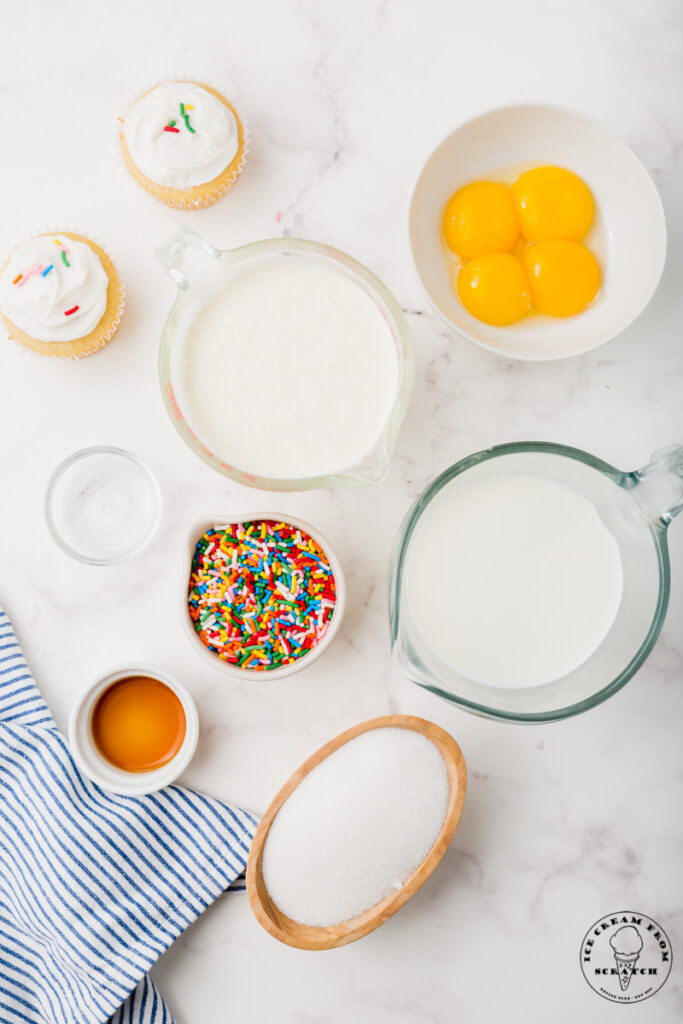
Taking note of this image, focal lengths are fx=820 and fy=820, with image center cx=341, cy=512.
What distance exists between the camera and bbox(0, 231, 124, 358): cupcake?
51.9 inches

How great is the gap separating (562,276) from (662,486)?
1.40ft

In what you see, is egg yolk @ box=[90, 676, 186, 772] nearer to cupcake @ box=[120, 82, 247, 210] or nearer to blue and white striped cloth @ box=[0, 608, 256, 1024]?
blue and white striped cloth @ box=[0, 608, 256, 1024]

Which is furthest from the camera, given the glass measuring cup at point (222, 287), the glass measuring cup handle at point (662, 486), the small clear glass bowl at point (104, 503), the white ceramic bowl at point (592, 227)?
the small clear glass bowl at point (104, 503)

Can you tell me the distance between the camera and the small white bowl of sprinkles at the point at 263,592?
52.8 inches

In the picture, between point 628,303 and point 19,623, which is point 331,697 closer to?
point 19,623

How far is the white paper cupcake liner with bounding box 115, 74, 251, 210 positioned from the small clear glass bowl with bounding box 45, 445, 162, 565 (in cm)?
44

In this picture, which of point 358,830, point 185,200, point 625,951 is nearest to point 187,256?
point 185,200

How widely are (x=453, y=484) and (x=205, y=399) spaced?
0.40m

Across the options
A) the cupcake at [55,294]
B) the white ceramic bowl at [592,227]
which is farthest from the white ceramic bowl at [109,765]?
the white ceramic bowl at [592,227]

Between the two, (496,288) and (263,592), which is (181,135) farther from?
(263,592)

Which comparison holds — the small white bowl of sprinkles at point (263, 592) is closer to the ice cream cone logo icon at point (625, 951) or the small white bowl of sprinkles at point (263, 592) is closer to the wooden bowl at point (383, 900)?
the wooden bowl at point (383, 900)

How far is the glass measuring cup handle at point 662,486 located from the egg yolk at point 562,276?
347 millimetres

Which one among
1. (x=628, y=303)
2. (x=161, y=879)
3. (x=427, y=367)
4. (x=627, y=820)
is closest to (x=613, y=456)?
(x=628, y=303)

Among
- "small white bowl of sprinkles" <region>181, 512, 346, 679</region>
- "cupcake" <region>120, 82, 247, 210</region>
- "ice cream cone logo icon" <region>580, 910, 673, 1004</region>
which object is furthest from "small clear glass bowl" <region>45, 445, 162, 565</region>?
"ice cream cone logo icon" <region>580, 910, 673, 1004</region>
